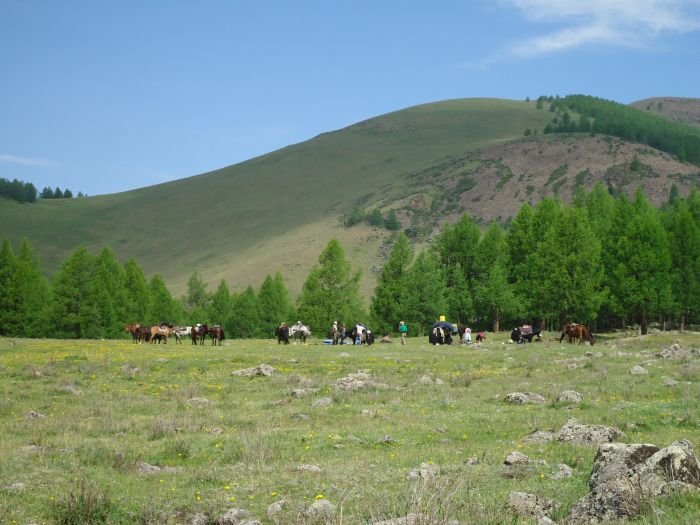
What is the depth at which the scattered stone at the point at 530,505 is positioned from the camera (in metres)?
8.97

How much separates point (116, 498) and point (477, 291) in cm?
7105

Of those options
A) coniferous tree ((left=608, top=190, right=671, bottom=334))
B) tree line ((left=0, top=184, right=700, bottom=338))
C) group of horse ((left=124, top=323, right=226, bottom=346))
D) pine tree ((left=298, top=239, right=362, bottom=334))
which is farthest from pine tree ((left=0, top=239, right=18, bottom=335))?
coniferous tree ((left=608, top=190, right=671, bottom=334))

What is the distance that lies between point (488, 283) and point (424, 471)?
68.6 meters

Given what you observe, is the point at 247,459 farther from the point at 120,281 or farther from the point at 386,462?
the point at 120,281

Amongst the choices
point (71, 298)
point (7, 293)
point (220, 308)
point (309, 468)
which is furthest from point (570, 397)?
point (220, 308)

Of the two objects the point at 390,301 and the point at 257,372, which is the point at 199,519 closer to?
the point at 257,372

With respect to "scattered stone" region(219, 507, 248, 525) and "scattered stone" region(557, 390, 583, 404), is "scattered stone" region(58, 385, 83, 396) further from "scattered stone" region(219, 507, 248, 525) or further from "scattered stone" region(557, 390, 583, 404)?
"scattered stone" region(557, 390, 583, 404)

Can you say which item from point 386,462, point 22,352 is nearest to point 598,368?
point 386,462

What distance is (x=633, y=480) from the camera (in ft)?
28.7

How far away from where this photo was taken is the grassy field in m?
10.3

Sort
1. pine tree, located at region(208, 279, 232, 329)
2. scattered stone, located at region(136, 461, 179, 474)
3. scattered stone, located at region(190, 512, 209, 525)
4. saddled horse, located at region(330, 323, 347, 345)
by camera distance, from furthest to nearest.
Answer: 1. pine tree, located at region(208, 279, 232, 329)
2. saddled horse, located at region(330, 323, 347, 345)
3. scattered stone, located at region(136, 461, 179, 474)
4. scattered stone, located at region(190, 512, 209, 525)

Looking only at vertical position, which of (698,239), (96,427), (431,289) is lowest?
(96,427)

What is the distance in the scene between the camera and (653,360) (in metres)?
31.9

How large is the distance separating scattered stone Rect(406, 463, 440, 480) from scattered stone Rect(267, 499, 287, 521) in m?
2.46
